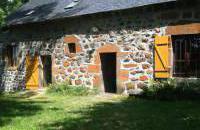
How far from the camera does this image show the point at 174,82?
497 inches

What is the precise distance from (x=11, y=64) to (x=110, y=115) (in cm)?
1135

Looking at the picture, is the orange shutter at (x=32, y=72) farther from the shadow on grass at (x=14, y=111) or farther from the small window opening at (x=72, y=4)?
the shadow on grass at (x=14, y=111)

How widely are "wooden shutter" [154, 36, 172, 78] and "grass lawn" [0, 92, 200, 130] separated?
1395 mm

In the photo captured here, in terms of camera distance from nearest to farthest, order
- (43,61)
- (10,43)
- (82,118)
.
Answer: (82,118) < (43,61) < (10,43)

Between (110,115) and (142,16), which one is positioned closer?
(110,115)

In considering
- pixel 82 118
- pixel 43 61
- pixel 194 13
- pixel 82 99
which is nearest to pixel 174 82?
pixel 194 13

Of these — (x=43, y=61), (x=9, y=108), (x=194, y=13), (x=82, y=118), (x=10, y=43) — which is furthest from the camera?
(x=10, y=43)

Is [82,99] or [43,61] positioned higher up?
[43,61]

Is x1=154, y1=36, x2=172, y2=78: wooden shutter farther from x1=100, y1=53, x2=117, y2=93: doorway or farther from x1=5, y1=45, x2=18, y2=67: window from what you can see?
x1=5, y1=45, x2=18, y2=67: window

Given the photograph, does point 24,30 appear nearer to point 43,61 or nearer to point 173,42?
point 43,61

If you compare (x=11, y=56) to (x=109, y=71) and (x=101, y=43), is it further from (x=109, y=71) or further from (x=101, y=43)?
(x=101, y=43)

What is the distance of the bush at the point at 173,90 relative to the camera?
1191 centimetres

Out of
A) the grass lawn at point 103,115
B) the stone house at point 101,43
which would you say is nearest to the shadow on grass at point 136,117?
the grass lawn at point 103,115

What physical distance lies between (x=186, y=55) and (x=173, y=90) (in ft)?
4.59
